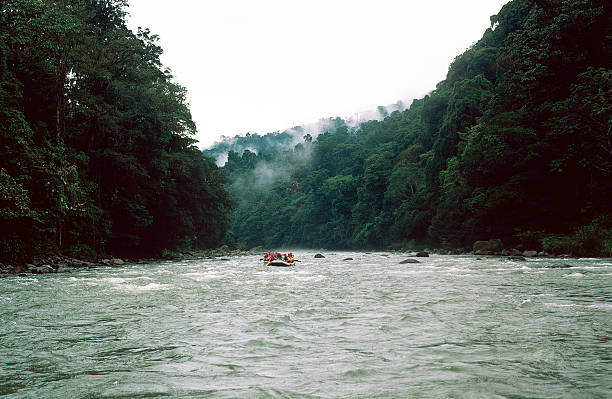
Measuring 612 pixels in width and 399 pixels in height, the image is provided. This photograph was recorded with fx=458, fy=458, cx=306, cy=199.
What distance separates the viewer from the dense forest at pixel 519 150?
Answer: 2166 centimetres

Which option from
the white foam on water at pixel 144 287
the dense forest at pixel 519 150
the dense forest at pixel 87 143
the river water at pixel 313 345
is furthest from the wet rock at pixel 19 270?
the dense forest at pixel 519 150

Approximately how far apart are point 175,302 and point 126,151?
2210cm

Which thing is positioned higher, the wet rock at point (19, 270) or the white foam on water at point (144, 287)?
the wet rock at point (19, 270)

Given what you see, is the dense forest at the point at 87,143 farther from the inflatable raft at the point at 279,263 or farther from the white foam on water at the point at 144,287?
the inflatable raft at the point at 279,263

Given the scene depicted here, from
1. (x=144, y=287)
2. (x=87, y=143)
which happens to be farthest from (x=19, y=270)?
(x=87, y=143)

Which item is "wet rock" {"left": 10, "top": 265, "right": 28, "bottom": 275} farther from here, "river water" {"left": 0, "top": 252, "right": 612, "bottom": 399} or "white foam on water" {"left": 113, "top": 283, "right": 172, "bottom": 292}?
"river water" {"left": 0, "top": 252, "right": 612, "bottom": 399}

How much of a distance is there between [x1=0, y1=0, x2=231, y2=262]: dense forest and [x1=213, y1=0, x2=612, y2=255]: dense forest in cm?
2124

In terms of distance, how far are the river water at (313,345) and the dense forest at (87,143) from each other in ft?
33.9

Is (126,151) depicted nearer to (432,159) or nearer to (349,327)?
(349,327)

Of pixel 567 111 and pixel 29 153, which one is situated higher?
pixel 567 111

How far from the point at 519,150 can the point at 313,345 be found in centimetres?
2485

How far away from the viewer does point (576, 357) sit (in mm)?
4457

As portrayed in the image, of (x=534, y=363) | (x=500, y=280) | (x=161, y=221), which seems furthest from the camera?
(x=161, y=221)

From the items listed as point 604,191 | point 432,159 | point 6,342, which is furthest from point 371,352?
point 432,159
